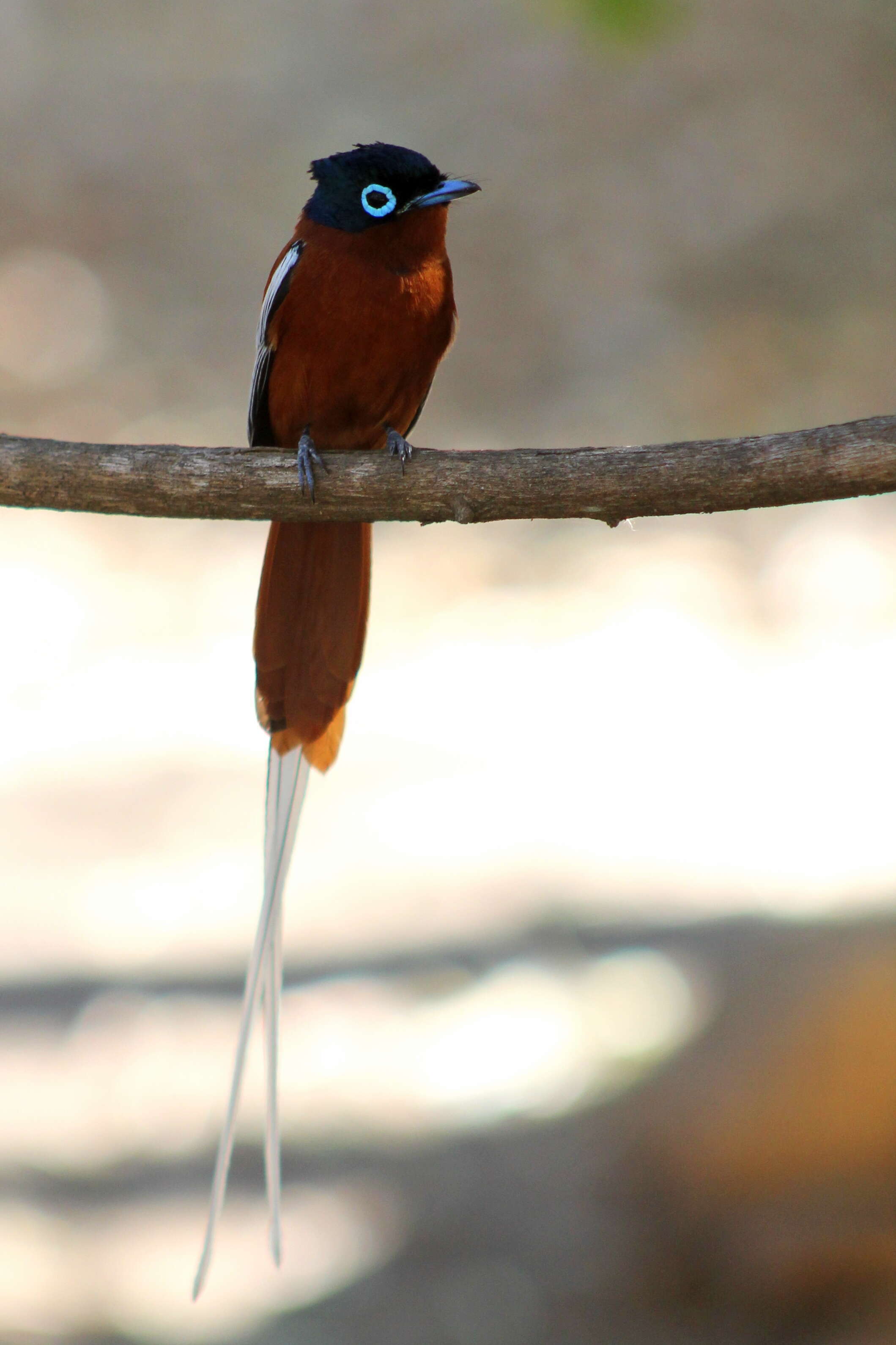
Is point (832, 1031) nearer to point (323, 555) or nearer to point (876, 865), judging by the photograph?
point (876, 865)

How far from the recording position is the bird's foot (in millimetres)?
2008

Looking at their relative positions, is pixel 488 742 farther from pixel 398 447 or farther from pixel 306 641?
pixel 398 447

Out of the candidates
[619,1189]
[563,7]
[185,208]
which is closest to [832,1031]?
[619,1189]

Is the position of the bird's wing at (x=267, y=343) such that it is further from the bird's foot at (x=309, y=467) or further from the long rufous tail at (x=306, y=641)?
the bird's foot at (x=309, y=467)

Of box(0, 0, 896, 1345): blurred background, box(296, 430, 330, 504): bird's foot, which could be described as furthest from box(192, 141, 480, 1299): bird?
box(0, 0, 896, 1345): blurred background

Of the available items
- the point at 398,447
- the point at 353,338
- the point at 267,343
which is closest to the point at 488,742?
the point at 267,343

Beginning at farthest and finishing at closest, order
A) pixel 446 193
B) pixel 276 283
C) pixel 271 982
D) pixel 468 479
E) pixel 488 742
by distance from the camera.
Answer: pixel 488 742
pixel 276 283
pixel 446 193
pixel 271 982
pixel 468 479

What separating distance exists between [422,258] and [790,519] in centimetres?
521

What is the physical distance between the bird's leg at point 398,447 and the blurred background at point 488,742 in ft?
2.14

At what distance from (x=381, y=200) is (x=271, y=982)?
1385 millimetres

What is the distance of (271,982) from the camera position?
2150 millimetres

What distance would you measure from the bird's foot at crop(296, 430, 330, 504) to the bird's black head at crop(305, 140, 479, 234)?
59 centimetres

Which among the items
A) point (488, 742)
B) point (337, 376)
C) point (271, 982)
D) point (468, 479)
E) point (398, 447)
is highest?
point (488, 742)

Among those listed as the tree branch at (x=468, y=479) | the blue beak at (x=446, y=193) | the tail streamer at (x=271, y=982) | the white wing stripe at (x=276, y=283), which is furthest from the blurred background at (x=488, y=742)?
the tail streamer at (x=271, y=982)
